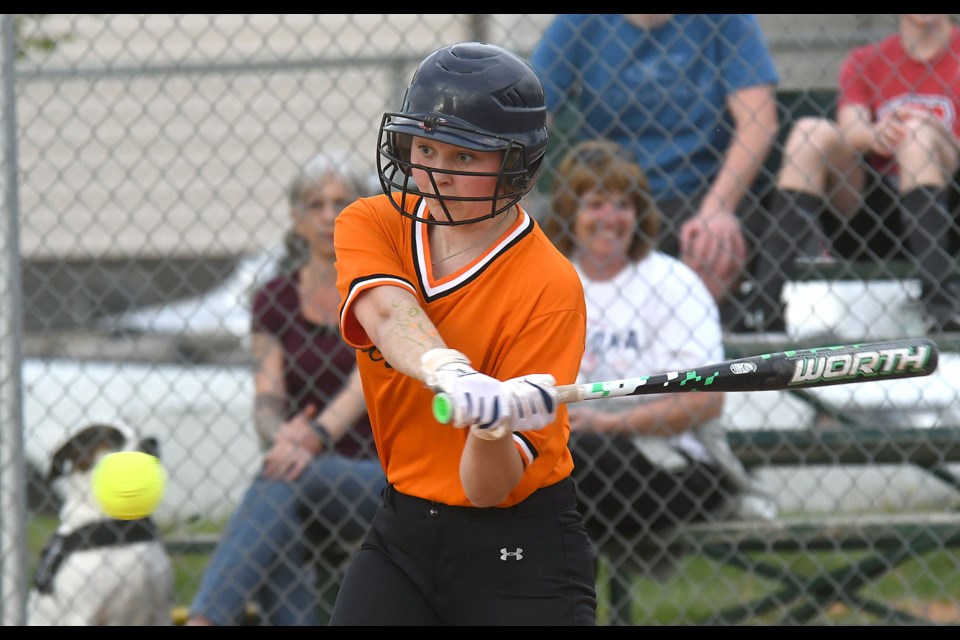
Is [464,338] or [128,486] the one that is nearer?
[464,338]

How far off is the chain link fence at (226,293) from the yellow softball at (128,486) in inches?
24.6

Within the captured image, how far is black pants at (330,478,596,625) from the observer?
7.48ft

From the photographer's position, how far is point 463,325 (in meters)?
2.28

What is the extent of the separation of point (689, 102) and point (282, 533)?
1.91 metres

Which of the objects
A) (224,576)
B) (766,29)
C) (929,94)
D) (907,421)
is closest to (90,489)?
(224,576)

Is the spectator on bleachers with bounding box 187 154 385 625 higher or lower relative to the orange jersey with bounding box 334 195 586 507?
lower

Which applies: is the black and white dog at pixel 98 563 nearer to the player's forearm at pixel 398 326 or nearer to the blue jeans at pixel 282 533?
the blue jeans at pixel 282 533

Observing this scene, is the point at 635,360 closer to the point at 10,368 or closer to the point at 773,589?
the point at 773,589

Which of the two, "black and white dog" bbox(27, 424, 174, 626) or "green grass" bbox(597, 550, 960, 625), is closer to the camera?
"black and white dog" bbox(27, 424, 174, 626)

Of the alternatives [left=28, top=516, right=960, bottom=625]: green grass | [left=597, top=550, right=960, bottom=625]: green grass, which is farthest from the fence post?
[left=597, top=550, right=960, bottom=625]: green grass

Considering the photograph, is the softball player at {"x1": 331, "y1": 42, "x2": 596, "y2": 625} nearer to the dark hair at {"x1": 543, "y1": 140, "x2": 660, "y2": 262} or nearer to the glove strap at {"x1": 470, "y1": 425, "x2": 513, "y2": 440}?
the glove strap at {"x1": 470, "y1": 425, "x2": 513, "y2": 440}

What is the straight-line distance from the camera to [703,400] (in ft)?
12.5

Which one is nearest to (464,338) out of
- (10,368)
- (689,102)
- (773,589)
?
(10,368)
